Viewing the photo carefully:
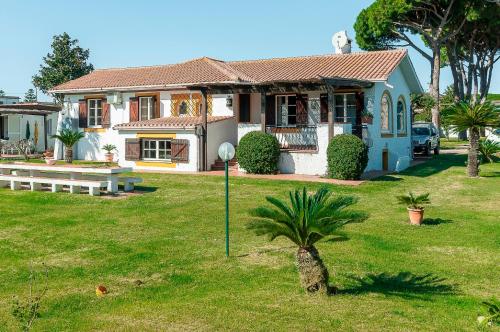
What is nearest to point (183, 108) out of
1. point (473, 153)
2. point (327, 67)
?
point (327, 67)

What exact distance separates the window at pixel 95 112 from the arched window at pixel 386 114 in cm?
1545

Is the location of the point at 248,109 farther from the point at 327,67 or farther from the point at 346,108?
the point at 346,108

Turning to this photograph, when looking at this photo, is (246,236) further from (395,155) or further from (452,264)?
(395,155)

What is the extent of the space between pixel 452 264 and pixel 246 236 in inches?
155

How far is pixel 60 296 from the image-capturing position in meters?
6.61

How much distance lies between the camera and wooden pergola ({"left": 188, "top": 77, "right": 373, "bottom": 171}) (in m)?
19.7

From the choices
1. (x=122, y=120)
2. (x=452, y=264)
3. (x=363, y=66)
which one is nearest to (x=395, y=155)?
(x=363, y=66)

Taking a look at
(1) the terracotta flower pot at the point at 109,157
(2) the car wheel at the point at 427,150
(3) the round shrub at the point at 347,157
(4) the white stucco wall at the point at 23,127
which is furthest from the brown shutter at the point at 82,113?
(2) the car wheel at the point at 427,150

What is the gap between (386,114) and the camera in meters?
24.2

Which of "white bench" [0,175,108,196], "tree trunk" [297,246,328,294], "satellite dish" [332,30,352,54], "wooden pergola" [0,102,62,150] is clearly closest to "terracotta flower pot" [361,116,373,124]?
"satellite dish" [332,30,352,54]

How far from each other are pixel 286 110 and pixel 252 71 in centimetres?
393

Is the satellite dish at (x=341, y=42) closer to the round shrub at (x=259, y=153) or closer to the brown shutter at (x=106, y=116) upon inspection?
the round shrub at (x=259, y=153)

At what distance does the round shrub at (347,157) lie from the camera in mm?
18578

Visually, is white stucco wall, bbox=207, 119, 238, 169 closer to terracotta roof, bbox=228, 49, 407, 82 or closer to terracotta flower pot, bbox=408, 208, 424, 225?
terracotta roof, bbox=228, 49, 407, 82
